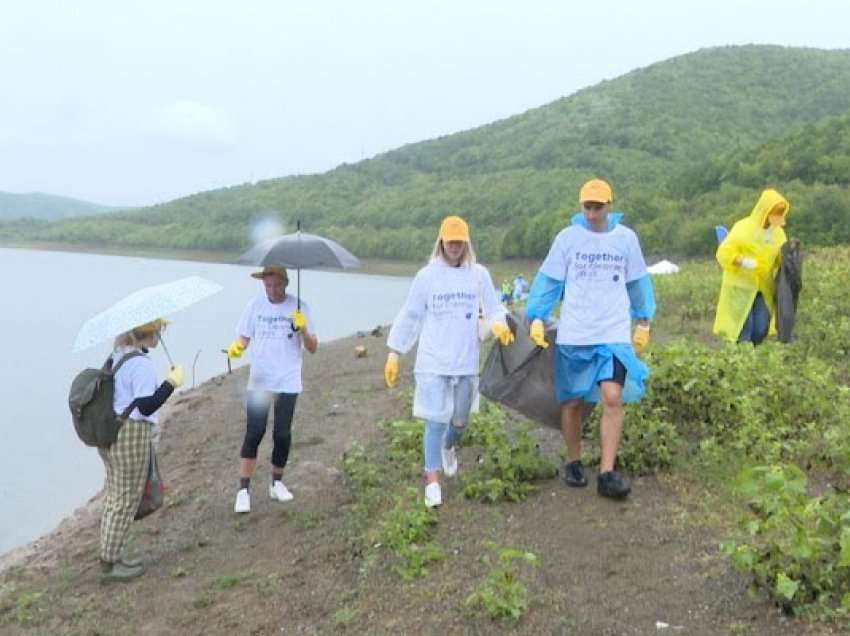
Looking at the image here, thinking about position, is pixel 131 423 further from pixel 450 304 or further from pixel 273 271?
pixel 450 304

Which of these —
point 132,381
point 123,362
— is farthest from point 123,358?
point 132,381

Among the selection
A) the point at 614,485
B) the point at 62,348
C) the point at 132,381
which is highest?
the point at 132,381

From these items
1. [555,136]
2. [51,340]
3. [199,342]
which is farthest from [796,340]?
[555,136]

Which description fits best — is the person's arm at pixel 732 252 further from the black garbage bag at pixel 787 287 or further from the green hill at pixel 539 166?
the green hill at pixel 539 166

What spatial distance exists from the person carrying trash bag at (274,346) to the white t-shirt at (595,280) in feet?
5.40

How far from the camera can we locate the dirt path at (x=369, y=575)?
3760mm

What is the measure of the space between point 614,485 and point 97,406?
8.93 ft

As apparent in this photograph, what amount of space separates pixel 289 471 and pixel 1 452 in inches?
302

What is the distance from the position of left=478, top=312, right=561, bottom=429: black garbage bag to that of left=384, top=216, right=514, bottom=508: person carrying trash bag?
17 cm

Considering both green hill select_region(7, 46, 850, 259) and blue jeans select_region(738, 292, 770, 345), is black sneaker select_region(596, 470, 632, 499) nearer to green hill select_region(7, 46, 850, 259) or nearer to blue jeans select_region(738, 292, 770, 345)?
blue jeans select_region(738, 292, 770, 345)

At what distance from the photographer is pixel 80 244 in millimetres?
93375

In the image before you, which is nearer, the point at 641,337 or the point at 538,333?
the point at 538,333

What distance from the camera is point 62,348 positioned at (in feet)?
78.0

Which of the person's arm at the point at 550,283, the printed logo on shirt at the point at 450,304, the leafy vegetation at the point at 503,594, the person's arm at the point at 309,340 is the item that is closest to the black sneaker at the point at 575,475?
the person's arm at the point at 550,283
